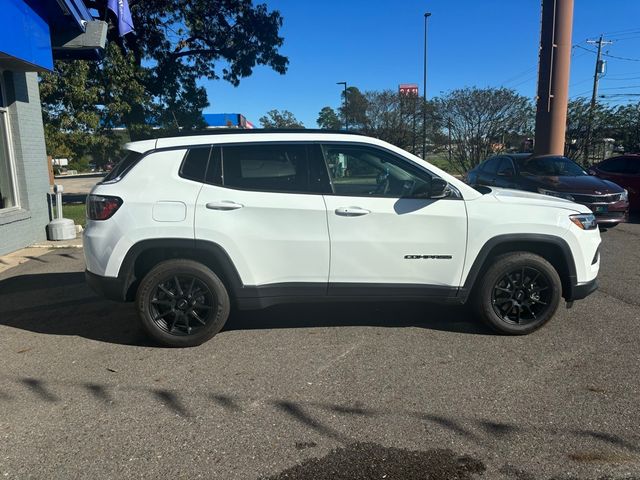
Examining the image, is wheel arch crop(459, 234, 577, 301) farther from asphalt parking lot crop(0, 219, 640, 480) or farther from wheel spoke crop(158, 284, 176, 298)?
wheel spoke crop(158, 284, 176, 298)

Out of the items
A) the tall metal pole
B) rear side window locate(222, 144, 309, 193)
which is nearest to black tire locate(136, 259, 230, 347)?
rear side window locate(222, 144, 309, 193)

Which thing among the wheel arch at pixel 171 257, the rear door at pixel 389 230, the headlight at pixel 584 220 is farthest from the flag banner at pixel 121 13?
the headlight at pixel 584 220

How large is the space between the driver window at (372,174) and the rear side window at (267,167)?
262 mm

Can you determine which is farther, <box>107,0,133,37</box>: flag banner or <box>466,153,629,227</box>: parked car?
<box>107,0,133,37</box>: flag banner

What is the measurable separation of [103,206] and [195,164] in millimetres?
842

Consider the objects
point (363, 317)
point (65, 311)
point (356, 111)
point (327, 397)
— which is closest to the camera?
point (327, 397)

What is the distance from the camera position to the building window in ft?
28.9

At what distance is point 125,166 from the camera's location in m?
4.49

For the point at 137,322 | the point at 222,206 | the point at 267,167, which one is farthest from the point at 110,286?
the point at 267,167

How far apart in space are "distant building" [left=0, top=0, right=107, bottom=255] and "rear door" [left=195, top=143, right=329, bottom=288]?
5579 millimetres

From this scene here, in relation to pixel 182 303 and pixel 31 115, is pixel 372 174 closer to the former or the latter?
pixel 182 303

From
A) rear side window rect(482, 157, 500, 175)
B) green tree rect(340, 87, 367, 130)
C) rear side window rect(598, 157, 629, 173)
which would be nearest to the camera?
rear side window rect(482, 157, 500, 175)

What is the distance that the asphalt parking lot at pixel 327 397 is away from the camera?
113 inches

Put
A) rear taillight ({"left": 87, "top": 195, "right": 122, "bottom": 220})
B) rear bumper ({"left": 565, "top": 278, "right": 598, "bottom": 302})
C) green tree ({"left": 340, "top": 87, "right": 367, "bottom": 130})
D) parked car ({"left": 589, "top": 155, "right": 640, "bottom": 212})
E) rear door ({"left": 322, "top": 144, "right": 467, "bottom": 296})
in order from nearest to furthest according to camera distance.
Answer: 1. rear taillight ({"left": 87, "top": 195, "right": 122, "bottom": 220})
2. rear door ({"left": 322, "top": 144, "right": 467, "bottom": 296})
3. rear bumper ({"left": 565, "top": 278, "right": 598, "bottom": 302})
4. parked car ({"left": 589, "top": 155, "right": 640, "bottom": 212})
5. green tree ({"left": 340, "top": 87, "right": 367, "bottom": 130})
